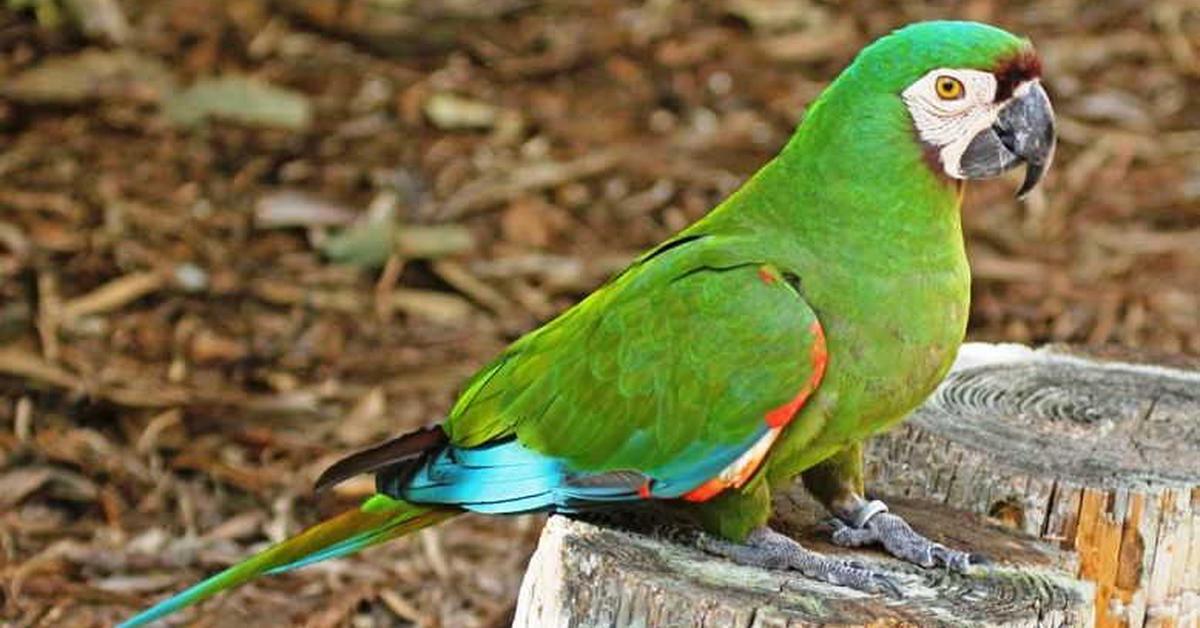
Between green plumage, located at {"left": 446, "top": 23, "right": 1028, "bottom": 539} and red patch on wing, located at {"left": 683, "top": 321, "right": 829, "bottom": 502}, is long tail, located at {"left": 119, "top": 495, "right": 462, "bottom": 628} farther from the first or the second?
red patch on wing, located at {"left": 683, "top": 321, "right": 829, "bottom": 502}

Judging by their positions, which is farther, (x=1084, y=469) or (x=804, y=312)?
(x=1084, y=469)

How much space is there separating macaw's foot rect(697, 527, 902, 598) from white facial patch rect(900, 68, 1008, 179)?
536mm

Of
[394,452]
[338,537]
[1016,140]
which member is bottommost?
[338,537]

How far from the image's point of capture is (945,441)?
2.79 meters

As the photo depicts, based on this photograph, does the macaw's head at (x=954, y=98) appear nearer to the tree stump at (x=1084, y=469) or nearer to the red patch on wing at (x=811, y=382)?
the red patch on wing at (x=811, y=382)

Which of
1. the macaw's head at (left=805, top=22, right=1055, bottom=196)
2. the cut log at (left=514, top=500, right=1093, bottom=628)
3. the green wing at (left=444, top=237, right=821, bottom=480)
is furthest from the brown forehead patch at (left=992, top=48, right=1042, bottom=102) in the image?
the cut log at (left=514, top=500, right=1093, bottom=628)

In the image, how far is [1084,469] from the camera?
2725 millimetres

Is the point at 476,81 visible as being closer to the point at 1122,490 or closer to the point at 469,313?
the point at 469,313

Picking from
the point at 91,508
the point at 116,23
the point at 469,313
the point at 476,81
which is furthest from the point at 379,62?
the point at 91,508

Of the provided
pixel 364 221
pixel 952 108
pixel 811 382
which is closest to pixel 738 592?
pixel 811 382

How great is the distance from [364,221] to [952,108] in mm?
2961

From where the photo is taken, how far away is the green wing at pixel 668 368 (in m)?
2.32

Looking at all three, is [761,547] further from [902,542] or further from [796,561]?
[902,542]

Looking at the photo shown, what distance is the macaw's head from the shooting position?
2.35 m
